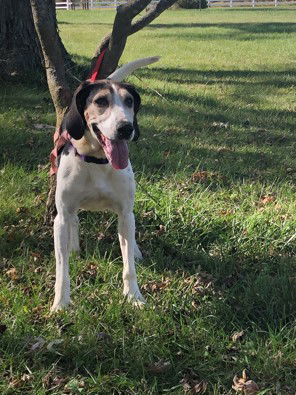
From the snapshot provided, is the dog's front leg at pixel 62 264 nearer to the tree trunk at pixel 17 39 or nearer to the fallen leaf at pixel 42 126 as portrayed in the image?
the fallen leaf at pixel 42 126

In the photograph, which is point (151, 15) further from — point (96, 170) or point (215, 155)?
point (215, 155)

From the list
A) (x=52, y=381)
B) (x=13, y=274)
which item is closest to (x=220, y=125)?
(x=13, y=274)

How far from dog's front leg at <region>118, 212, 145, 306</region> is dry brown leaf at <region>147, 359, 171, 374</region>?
20.4 inches

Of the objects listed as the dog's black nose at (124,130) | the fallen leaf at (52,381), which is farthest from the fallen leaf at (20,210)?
the fallen leaf at (52,381)

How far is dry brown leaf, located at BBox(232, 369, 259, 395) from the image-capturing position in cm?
281

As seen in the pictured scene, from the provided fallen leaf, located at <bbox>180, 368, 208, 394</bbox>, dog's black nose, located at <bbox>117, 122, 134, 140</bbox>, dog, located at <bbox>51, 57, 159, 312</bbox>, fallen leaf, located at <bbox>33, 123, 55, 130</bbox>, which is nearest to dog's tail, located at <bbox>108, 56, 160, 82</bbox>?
dog, located at <bbox>51, 57, 159, 312</bbox>

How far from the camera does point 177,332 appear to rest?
3.25m

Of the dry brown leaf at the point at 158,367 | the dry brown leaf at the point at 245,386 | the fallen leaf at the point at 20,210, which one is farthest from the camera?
the fallen leaf at the point at 20,210

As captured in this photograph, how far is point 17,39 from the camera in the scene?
27.2ft

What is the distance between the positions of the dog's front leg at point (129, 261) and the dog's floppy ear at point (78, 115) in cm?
60

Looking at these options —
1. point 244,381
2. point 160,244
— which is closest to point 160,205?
point 160,244

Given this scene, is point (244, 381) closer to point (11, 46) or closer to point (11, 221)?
point (11, 221)

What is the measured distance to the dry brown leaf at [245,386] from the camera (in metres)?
2.81

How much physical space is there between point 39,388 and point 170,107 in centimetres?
603
